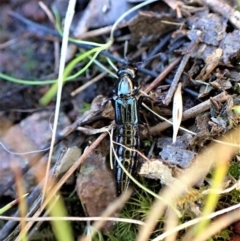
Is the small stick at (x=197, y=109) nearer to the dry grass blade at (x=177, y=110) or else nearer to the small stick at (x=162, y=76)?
the dry grass blade at (x=177, y=110)

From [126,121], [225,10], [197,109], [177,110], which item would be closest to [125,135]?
[126,121]

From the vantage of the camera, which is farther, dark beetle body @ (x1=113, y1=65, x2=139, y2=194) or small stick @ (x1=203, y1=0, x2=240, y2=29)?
small stick @ (x1=203, y1=0, x2=240, y2=29)

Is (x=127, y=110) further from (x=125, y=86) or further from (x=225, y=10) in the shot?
(x=225, y=10)

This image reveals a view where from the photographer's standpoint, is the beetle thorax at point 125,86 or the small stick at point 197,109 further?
the beetle thorax at point 125,86

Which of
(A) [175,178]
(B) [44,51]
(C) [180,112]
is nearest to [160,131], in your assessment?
(C) [180,112]

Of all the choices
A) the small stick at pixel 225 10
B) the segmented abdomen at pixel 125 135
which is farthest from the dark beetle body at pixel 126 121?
the small stick at pixel 225 10

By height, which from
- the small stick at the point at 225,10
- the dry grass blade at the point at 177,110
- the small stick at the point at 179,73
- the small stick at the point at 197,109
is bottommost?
the small stick at the point at 197,109

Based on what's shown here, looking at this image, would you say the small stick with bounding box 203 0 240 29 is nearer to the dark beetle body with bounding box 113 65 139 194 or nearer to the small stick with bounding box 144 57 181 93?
the small stick with bounding box 144 57 181 93

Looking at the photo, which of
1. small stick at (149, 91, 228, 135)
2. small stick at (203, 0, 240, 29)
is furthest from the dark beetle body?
small stick at (203, 0, 240, 29)
